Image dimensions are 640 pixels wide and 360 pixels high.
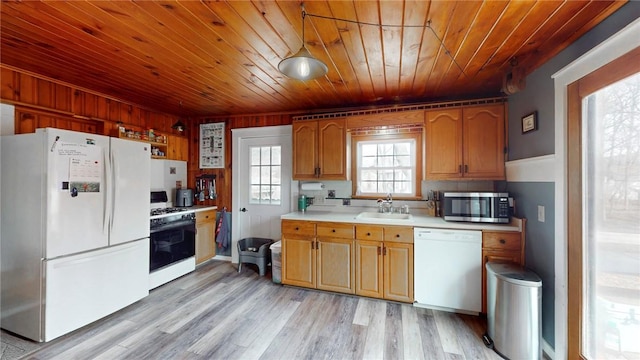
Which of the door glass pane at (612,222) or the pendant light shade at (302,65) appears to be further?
the pendant light shade at (302,65)

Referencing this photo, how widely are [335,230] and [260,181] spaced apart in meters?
1.68

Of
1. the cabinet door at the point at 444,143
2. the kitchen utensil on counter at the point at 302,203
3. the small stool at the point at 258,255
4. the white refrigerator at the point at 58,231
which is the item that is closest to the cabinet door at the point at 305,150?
the kitchen utensil on counter at the point at 302,203

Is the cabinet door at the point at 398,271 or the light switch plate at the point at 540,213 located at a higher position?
the light switch plate at the point at 540,213

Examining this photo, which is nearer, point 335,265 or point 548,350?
point 548,350

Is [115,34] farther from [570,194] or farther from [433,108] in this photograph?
[570,194]

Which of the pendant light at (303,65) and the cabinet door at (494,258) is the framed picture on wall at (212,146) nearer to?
the pendant light at (303,65)

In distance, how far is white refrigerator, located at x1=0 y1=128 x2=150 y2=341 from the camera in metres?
1.95

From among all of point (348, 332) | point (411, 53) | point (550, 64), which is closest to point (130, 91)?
point (411, 53)

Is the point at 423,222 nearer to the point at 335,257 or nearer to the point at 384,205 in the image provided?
the point at 384,205

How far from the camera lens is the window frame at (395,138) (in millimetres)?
3123

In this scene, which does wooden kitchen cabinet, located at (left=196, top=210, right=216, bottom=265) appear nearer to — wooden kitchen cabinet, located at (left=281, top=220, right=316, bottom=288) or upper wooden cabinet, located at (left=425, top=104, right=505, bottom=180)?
wooden kitchen cabinet, located at (left=281, top=220, right=316, bottom=288)

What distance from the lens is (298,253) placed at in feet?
9.82

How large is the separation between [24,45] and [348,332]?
3.57 m

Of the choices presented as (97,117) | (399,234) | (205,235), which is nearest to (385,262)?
(399,234)
